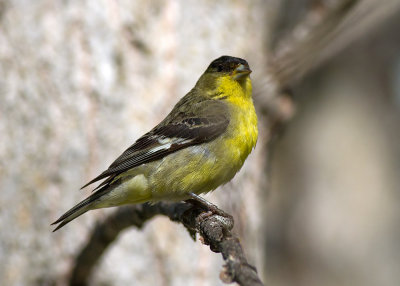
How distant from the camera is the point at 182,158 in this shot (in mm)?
3814

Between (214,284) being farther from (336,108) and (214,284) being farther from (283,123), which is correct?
(336,108)

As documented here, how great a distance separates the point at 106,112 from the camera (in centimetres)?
432

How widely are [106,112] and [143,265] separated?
3.77ft

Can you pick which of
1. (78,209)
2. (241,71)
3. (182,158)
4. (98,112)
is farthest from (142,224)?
(241,71)

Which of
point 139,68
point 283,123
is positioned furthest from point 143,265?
point 283,123

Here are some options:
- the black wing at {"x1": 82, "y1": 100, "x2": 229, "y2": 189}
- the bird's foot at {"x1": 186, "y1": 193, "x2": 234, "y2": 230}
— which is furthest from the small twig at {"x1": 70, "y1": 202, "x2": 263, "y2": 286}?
the black wing at {"x1": 82, "y1": 100, "x2": 229, "y2": 189}

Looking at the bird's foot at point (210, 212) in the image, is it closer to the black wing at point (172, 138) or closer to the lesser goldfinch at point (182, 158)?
the lesser goldfinch at point (182, 158)

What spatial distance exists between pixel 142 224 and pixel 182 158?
56 cm

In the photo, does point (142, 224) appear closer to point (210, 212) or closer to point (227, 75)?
point (210, 212)

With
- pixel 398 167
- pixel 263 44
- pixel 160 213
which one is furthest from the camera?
pixel 398 167

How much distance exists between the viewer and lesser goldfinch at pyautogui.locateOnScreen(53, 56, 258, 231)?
3.70 metres

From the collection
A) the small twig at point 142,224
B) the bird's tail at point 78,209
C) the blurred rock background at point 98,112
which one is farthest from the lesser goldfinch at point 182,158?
the blurred rock background at point 98,112

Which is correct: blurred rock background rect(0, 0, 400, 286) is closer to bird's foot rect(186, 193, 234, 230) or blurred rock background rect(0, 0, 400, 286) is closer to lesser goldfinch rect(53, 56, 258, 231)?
lesser goldfinch rect(53, 56, 258, 231)

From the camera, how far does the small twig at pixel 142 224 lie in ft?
8.48
